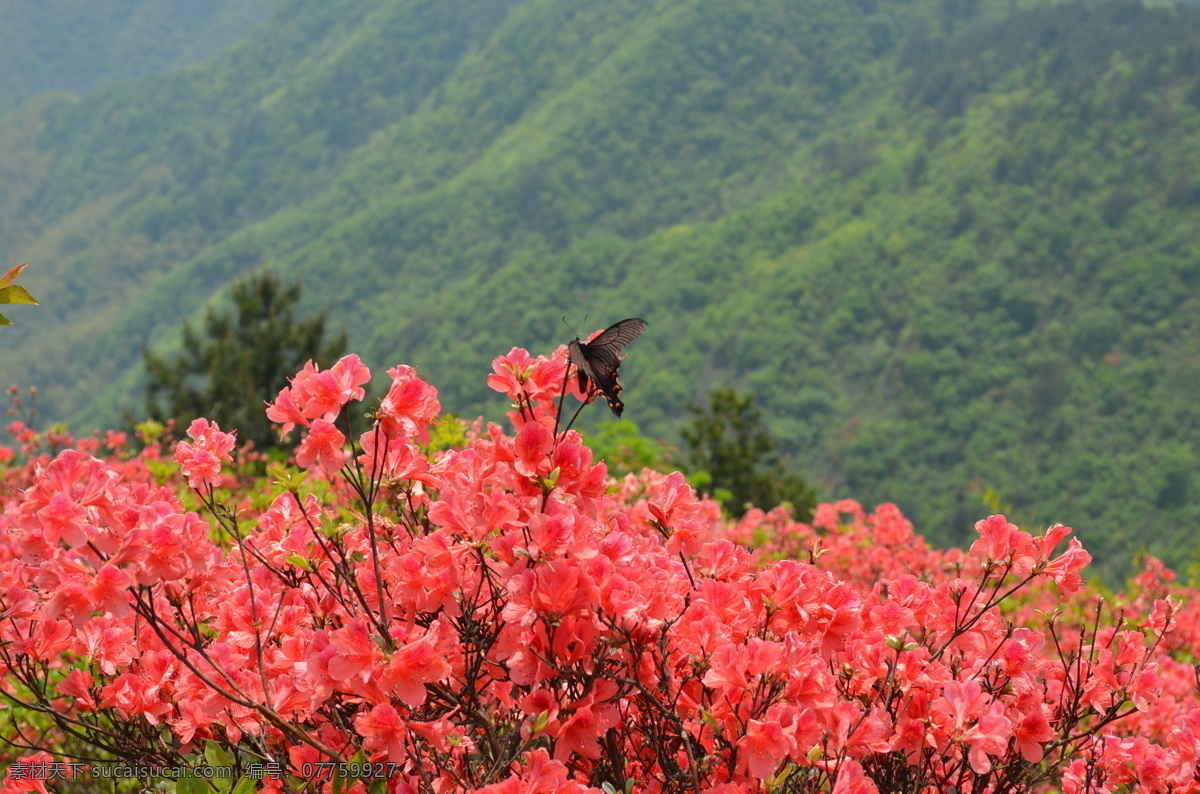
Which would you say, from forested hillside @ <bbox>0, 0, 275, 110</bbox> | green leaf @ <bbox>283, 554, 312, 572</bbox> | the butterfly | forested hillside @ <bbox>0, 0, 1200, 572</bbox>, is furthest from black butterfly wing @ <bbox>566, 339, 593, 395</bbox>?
forested hillside @ <bbox>0, 0, 275, 110</bbox>

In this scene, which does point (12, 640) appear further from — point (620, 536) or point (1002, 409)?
point (1002, 409)

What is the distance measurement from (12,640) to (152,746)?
0.32 metres

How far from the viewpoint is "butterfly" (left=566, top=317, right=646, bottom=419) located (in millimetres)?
1513

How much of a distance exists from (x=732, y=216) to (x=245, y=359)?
5624 centimetres

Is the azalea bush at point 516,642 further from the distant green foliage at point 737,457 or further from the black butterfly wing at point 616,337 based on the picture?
the distant green foliage at point 737,457

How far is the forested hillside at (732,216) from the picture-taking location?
4347 cm

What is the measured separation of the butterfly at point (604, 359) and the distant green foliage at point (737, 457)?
30.5ft

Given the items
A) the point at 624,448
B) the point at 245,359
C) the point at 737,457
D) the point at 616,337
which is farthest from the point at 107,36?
the point at 616,337

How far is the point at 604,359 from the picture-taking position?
1561 millimetres

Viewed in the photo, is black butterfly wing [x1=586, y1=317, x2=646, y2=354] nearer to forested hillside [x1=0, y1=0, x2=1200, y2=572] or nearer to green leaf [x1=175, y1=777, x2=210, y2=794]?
green leaf [x1=175, y1=777, x2=210, y2=794]

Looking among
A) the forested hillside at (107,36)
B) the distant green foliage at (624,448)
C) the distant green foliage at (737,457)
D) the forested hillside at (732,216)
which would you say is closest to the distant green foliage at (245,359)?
the distant green foliage at (737,457)

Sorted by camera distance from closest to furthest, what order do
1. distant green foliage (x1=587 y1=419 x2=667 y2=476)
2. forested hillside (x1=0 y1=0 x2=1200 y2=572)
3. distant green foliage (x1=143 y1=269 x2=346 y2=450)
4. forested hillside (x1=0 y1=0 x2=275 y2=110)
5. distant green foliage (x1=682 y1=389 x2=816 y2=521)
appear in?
distant green foliage (x1=587 y1=419 x2=667 y2=476) < distant green foliage (x1=143 y1=269 x2=346 y2=450) < distant green foliage (x1=682 y1=389 x2=816 y2=521) < forested hillside (x1=0 y1=0 x2=1200 y2=572) < forested hillside (x1=0 y1=0 x2=275 y2=110)

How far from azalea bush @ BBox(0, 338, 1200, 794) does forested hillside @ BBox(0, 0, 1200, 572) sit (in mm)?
34424

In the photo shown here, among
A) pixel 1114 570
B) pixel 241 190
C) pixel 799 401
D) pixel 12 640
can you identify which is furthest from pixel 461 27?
pixel 12 640
